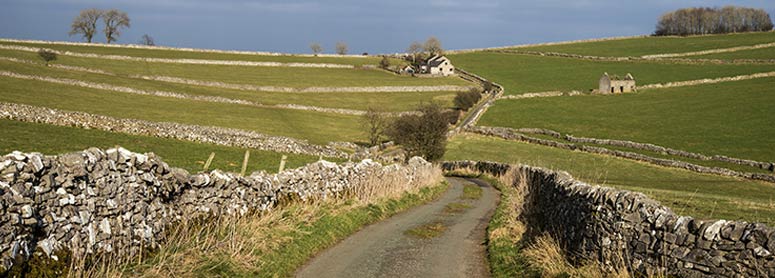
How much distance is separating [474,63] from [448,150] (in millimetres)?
90460

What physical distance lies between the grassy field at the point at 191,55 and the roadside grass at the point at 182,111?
2359 inches

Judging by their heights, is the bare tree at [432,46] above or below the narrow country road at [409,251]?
above

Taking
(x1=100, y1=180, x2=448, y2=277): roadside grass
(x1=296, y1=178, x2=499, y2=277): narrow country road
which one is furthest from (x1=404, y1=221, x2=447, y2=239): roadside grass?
(x1=100, y1=180, x2=448, y2=277): roadside grass

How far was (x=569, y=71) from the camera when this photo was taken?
13900cm

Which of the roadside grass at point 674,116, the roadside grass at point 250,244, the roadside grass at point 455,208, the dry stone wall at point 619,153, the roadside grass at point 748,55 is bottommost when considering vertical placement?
the dry stone wall at point 619,153

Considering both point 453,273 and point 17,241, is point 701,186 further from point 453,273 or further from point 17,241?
point 17,241

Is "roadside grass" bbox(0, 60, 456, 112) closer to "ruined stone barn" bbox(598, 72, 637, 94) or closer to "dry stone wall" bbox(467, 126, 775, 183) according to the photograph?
"dry stone wall" bbox(467, 126, 775, 183)

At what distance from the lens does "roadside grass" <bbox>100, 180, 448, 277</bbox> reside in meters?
12.0

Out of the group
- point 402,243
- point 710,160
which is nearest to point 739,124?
point 710,160

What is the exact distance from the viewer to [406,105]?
106438 millimetres

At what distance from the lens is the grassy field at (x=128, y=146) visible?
30.2 meters

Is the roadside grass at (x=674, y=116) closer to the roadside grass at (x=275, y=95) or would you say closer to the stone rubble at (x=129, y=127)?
the roadside grass at (x=275, y=95)

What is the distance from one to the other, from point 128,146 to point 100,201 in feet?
86.5

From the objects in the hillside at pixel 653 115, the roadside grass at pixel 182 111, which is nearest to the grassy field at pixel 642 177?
the hillside at pixel 653 115
